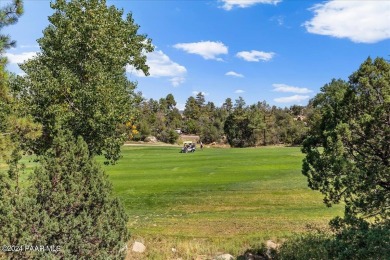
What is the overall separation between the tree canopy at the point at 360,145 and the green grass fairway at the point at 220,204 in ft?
18.2

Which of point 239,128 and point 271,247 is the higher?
point 239,128

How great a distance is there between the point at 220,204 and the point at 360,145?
13560 millimetres

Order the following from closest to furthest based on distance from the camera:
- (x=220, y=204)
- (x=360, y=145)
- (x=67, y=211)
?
(x=67, y=211) < (x=360, y=145) < (x=220, y=204)

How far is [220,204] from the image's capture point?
23500 mm

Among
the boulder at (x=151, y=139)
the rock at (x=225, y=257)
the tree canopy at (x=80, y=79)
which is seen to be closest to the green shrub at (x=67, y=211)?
the tree canopy at (x=80, y=79)

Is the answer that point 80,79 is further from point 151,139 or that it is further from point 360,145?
point 151,139

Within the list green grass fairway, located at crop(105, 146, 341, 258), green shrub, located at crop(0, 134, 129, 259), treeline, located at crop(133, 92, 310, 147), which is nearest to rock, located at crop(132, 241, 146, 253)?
green grass fairway, located at crop(105, 146, 341, 258)

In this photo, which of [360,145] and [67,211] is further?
[360,145]

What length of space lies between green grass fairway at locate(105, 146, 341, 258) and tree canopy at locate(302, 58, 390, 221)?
5544 mm

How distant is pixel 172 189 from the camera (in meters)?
28.8

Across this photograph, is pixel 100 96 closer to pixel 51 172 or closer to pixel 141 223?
pixel 51 172

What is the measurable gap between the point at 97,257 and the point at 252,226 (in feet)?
33.3

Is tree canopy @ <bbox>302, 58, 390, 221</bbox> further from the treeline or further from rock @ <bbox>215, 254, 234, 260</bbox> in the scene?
the treeline

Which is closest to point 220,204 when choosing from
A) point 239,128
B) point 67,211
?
point 67,211
